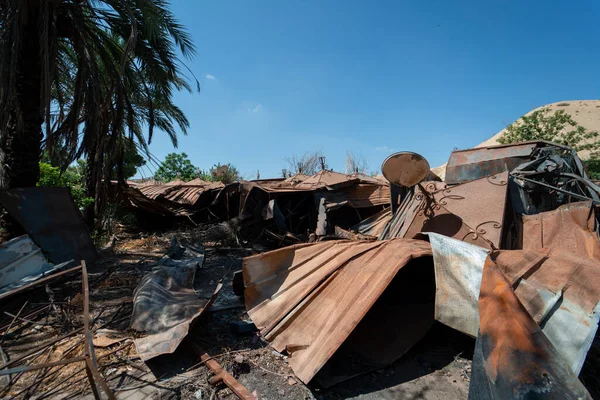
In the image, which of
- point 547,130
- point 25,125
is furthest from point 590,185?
point 547,130

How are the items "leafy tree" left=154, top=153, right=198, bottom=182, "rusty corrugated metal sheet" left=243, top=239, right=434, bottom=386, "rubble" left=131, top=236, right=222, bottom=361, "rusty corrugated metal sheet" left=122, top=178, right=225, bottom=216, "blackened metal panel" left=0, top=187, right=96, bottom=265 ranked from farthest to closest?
"leafy tree" left=154, top=153, right=198, bottom=182 → "rusty corrugated metal sheet" left=122, top=178, right=225, bottom=216 → "blackened metal panel" left=0, top=187, right=96, bottom=265 → "rubble" left=131, top=236, right=222, bottom=361 → "rusty corrugated metal sheet" left=243, top=239, right=434, bottom=386

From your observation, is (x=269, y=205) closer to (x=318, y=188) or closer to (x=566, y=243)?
(x=318, y=188)

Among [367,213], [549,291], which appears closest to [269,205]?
[367,213]

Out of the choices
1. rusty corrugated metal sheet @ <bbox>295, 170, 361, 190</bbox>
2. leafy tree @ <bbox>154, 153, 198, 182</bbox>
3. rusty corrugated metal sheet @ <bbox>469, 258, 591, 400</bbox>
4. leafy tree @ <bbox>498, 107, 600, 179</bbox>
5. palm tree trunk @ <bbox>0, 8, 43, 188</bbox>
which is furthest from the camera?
leafy tree @ <bbox>154, 153, 198, 182</bbox>

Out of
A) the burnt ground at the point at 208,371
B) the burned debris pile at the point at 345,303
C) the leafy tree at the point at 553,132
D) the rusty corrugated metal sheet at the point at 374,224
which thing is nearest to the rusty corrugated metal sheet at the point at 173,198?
the burned debris pile at the point at 345,303

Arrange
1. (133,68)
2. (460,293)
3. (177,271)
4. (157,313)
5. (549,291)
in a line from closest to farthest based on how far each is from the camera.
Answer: (549,291) < (460,293) < (157,313) < (177,271) < (133,68)

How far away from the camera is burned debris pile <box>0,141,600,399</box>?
2123 millimetres

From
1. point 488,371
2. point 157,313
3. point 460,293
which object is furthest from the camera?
point 157,313

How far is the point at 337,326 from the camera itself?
2.84 m

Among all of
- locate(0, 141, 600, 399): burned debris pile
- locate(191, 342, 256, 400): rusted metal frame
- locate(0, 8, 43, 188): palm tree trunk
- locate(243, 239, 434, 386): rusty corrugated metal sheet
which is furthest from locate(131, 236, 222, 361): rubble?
locate(0, 8, 43, 188): palm tree trunk

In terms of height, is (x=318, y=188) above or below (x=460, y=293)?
above

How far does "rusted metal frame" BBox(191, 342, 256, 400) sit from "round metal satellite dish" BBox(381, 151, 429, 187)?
2988mm

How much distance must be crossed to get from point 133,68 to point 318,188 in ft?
18.2

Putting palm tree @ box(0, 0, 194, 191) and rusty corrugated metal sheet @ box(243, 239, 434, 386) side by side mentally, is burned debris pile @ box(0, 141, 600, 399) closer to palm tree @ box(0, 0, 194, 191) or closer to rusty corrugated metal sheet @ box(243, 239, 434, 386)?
rusty corrugated metal sheet @ box(243, 239, 434, 386)
